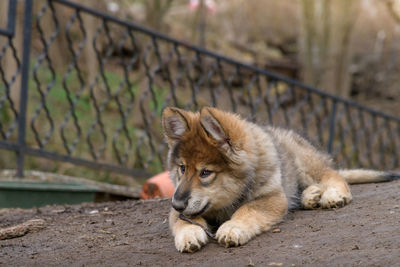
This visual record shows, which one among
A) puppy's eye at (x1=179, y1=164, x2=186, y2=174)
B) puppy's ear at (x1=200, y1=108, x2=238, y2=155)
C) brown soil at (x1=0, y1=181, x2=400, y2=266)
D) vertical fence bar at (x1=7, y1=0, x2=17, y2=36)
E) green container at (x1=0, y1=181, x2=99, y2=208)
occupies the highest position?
vertical fence bar at (x1=7, y1=0, x2=17, y2=36)

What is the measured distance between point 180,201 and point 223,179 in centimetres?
40

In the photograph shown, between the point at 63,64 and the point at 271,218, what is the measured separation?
1017 centimetres

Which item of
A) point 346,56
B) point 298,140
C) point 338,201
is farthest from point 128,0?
point 338,201

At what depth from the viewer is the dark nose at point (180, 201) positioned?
3697mm

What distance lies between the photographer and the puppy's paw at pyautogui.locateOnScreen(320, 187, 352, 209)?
4570mm

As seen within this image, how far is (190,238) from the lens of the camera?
12.2 ft

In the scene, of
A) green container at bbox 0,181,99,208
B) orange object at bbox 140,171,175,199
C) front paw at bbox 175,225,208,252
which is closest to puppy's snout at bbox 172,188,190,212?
front paw at bbox 175,225,208,252

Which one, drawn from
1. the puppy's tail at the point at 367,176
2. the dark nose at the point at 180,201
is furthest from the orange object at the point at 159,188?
the dark nose at the point at 180,201

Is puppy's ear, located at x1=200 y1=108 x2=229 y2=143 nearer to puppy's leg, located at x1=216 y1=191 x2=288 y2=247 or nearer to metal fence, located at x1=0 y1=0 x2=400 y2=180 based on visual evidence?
puppy's leg, located at x1=216 y1=191 x2=288 y2=247

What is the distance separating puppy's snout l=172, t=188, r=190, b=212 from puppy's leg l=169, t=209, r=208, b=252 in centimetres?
18

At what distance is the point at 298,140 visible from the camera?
5492 mm

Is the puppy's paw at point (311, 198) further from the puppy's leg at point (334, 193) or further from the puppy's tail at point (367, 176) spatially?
the puppy's tail at point (367, 176)

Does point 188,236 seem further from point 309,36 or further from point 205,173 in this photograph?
point 309,36

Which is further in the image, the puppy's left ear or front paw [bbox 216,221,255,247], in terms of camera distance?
the puppy's left ear
